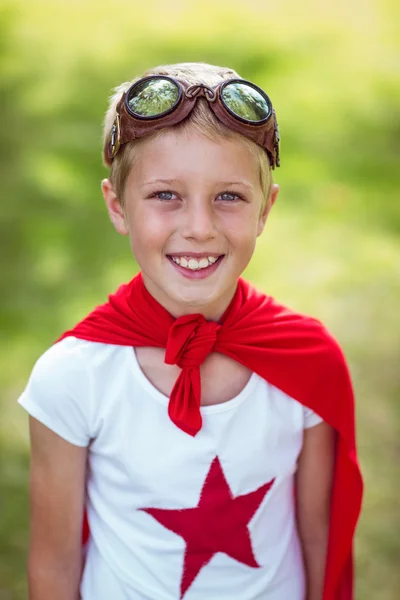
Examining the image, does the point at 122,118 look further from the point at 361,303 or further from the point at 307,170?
the point at 307,170

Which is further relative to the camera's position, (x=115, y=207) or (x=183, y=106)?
(x=115, y=207)

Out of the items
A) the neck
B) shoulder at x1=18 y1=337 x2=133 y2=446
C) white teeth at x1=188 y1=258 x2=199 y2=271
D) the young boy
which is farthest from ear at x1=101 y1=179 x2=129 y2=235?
shoulder at x1=18 y1=337 x2=133 y2=446

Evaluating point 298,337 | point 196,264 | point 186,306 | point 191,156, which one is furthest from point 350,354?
point 191,156

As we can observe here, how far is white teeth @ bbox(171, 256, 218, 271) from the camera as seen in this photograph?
84.1 inches

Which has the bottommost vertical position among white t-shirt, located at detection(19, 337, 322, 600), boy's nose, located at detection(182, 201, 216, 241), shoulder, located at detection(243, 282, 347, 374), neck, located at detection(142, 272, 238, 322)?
white t-shirt, located at detection(19, 337, 322, 600)

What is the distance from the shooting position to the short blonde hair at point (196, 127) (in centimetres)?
208

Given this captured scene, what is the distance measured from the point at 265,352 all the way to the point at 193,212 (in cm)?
46

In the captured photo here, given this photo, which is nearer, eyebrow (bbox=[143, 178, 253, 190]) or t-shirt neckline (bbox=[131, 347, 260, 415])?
eyebrow (bbox=[143, 178, 253, 190])

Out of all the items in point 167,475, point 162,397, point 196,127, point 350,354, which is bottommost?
point 167,475

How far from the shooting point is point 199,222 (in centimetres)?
208

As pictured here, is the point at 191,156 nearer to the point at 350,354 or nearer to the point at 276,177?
the point at 350,354

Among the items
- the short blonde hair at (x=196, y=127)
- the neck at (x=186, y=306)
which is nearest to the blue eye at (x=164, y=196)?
the short blonde hair at (x=196, y=127)

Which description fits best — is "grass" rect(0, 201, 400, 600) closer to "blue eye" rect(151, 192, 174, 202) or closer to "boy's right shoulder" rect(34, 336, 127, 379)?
"boy's right shoulder" rect(34, 336, 127, 379)

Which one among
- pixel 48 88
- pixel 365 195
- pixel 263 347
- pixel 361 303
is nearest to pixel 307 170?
pixel 365 195
